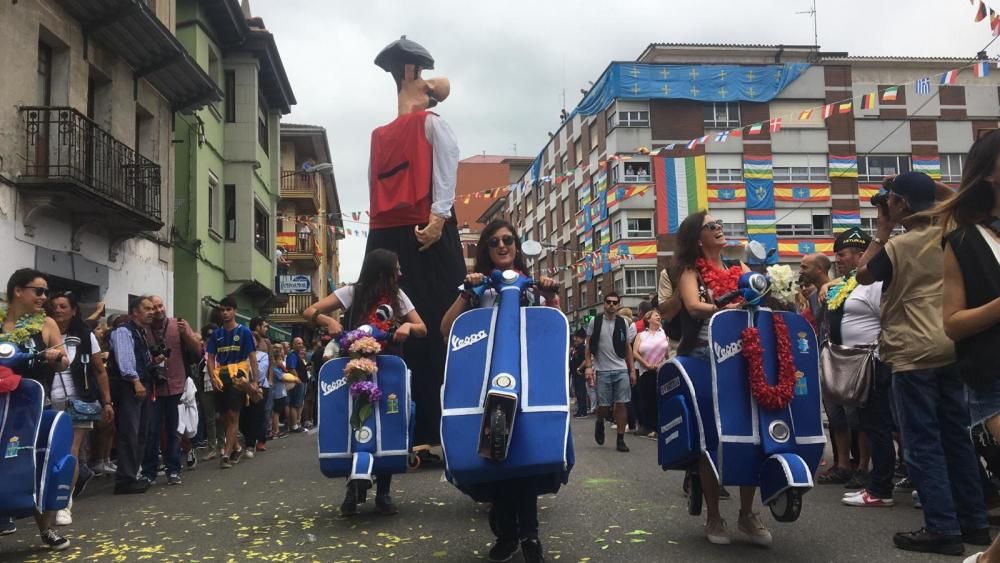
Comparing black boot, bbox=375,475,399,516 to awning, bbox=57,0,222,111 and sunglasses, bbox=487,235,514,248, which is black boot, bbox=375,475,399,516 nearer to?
sunglasses, bbox=487,235,514,248

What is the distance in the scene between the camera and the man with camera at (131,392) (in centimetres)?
835

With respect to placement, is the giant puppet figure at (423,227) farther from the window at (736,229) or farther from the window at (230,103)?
the window at (736,229)

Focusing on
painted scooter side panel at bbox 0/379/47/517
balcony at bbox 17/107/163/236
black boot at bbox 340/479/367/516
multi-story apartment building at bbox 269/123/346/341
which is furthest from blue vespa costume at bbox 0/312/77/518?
multi-story apartment building at bbox 269/123/346/341

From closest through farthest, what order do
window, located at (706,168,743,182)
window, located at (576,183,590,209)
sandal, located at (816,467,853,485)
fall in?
sandal, located at (816,467,853,485) < window, located at (706,168,743,182) < window, located at (576,183,590,209)

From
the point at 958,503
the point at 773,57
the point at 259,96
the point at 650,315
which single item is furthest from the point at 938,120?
the point at 958,503

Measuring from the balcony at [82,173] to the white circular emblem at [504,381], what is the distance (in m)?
11.6

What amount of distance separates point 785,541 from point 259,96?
1035 inches

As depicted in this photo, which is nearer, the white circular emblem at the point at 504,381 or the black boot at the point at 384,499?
the white circular emblem at the point at 504,381

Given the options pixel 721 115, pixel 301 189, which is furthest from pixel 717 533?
pixel 721 115

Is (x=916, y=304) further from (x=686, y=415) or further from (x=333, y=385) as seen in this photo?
(x=333, y=385)

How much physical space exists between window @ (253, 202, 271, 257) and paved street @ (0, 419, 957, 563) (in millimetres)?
21020

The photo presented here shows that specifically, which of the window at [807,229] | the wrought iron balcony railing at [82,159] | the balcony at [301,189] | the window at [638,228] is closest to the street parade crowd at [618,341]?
the wrought iron balcony railing at [82,159]

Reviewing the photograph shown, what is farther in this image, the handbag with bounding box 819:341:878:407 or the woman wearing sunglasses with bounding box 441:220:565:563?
the handbag with bounding box 819:341:878:407

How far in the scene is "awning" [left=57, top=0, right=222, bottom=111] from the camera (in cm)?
1533
